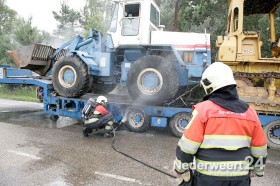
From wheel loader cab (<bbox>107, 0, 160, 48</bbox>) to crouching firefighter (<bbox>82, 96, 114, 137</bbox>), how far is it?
6.48ft

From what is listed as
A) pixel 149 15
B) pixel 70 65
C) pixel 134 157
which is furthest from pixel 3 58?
pixel 134 157

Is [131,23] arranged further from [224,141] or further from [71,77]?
[224,141]

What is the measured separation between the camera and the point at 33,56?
9.98 m

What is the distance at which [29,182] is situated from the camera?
450cm

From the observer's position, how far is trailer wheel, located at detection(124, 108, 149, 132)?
8070 millimetres

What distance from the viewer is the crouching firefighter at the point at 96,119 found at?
744 centimetres

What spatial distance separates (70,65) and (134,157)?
3.92m

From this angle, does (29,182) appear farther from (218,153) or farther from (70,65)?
(70,65)

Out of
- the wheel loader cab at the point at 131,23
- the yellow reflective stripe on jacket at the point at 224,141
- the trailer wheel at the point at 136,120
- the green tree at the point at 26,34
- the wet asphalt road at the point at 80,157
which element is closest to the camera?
the yellow reflective stripe on jacket at the point at 224,141

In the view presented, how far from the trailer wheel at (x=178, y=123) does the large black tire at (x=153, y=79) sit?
0.55 m

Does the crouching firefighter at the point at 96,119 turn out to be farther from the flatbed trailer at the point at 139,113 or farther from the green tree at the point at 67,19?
the green tree at the point at 67,19

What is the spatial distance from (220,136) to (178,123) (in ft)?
18.1

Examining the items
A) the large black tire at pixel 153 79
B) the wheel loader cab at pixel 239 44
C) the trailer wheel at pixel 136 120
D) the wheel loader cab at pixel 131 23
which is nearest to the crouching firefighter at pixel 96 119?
the trailer wheel at pixel 136 120

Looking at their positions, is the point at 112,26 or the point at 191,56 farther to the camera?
the point at 112,26
